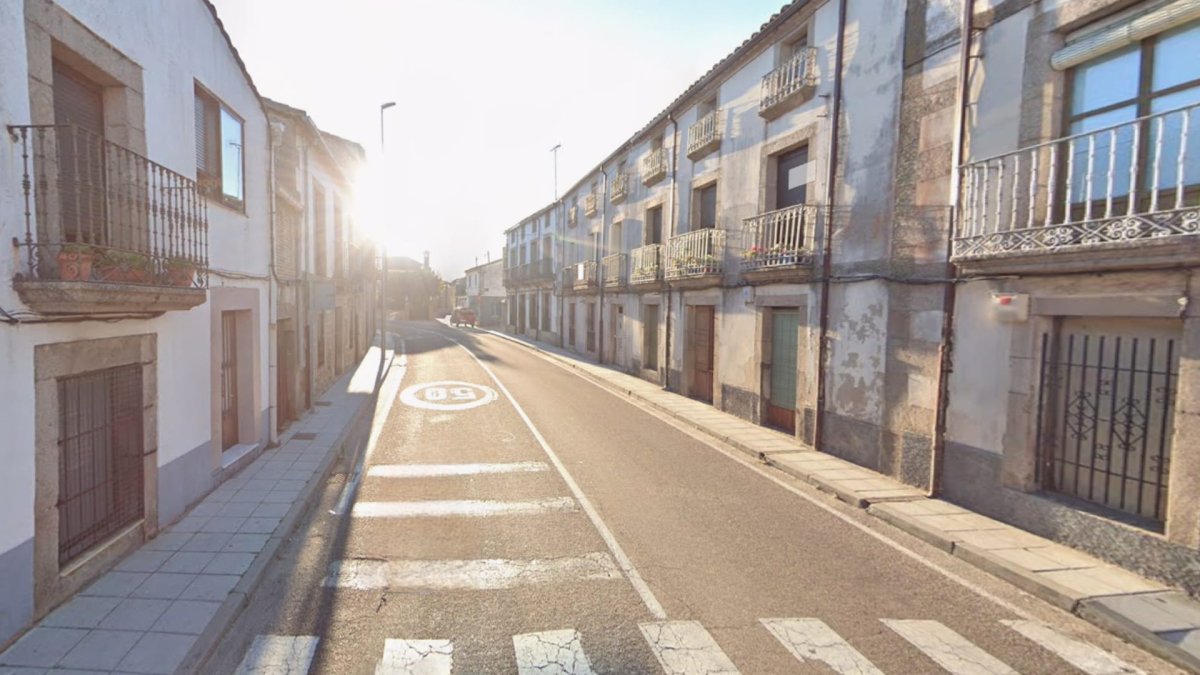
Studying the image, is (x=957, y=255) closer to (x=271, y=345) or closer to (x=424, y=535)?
(x=424, y=535)

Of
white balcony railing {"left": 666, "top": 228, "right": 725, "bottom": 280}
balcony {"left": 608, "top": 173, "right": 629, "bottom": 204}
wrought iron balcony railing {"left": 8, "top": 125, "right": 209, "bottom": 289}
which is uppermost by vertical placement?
balcony {"left": 608, "top": 173, "right": 629, "bottom": 204}

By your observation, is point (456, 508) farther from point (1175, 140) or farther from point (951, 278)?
point (1175, 140)

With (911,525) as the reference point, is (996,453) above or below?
above

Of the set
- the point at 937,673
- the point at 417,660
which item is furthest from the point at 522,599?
the point at 937,673

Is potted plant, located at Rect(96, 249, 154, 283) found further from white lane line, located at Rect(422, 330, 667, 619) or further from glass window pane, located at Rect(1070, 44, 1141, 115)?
glass window pane, located at Rect(1070, 44, 1141, 115)

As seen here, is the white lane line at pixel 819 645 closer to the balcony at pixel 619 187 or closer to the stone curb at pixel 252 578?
the stone curb at pixel 252 578

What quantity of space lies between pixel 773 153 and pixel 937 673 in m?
9.79

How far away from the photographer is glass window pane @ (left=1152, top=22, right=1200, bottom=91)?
16.8 ft

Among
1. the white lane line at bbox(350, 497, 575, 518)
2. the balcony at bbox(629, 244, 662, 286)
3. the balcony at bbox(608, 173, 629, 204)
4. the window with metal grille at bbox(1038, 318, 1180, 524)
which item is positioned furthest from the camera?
the balcony at bbox(608, 173, 629, 204)

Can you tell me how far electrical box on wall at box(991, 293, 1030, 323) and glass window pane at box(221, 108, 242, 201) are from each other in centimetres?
1000

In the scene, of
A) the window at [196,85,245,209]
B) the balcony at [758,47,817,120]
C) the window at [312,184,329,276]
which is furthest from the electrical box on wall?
the window at [312,184,329,276]

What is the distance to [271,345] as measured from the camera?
956 centimetres

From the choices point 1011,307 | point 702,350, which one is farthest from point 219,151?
point 702,350

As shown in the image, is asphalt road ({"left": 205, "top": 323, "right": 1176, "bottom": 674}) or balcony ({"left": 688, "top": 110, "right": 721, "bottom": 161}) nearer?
asphalt road ({"left": 205, "top": 323, "right": 1176, "bottom": 674})
